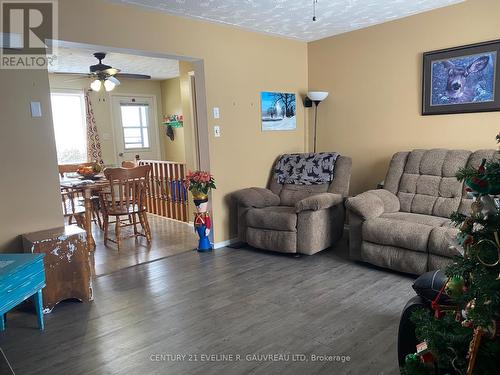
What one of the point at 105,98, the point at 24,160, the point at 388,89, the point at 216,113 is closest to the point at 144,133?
the point at 105,98

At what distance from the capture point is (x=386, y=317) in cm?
246

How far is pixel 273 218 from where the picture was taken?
3.74m

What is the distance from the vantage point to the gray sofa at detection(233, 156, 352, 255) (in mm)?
3607

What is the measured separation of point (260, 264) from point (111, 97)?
5103 mm

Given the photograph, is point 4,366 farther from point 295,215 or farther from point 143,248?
point 295,215

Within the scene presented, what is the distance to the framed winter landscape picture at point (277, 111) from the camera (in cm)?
453

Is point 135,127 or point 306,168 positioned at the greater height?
point 135,127

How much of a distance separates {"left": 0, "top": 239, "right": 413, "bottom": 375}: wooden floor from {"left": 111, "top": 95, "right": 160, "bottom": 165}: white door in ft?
14.4

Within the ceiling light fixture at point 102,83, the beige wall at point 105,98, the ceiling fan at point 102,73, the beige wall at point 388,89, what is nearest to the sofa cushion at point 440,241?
the beige wall at point 388,89

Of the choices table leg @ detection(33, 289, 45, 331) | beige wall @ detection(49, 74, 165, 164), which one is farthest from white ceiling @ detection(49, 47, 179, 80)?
table leg @ detection(33, 289, 45, 331)

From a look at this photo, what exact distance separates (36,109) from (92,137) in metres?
4.19

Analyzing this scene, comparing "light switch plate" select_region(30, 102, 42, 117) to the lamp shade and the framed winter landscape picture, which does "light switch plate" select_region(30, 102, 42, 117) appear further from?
the lamp shade

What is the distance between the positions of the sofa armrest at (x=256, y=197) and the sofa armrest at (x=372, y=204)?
104cm

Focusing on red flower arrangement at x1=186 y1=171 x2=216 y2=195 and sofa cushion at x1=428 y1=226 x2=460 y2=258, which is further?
red flower arrangement at x1=186 y1=171 x2=216 y2=195
